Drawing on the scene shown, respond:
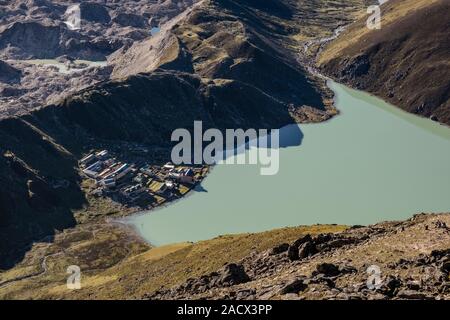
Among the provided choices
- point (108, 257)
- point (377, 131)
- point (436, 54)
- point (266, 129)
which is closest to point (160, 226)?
point (108, 257)

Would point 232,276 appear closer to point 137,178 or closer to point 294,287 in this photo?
point 294,287

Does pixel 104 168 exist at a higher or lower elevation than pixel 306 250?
higher

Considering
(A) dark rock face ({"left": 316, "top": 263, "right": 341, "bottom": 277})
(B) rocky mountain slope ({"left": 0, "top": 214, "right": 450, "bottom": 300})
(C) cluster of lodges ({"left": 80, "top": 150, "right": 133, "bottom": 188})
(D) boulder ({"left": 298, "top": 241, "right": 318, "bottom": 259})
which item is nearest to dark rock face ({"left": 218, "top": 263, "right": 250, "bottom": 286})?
(B) rocky mountain slope ({"left": 0, "top": 214, "right": 450, "bottom": 300})

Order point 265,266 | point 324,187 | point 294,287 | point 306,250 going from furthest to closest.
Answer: point 324,187 → point 306,250 → point 265,266 → point 294,287

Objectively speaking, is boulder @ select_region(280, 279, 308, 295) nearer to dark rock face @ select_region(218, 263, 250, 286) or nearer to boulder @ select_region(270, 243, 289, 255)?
dark rock face @ select_region(218, 263, 250, 286)

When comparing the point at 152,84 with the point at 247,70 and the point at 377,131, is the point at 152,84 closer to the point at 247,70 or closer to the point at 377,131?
the point at 247,70

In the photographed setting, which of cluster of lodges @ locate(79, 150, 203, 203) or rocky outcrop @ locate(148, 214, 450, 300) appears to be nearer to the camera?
rocky outcrop @ locate(148, 214, 450, 300)

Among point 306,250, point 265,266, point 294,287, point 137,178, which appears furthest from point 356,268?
point 137,178
